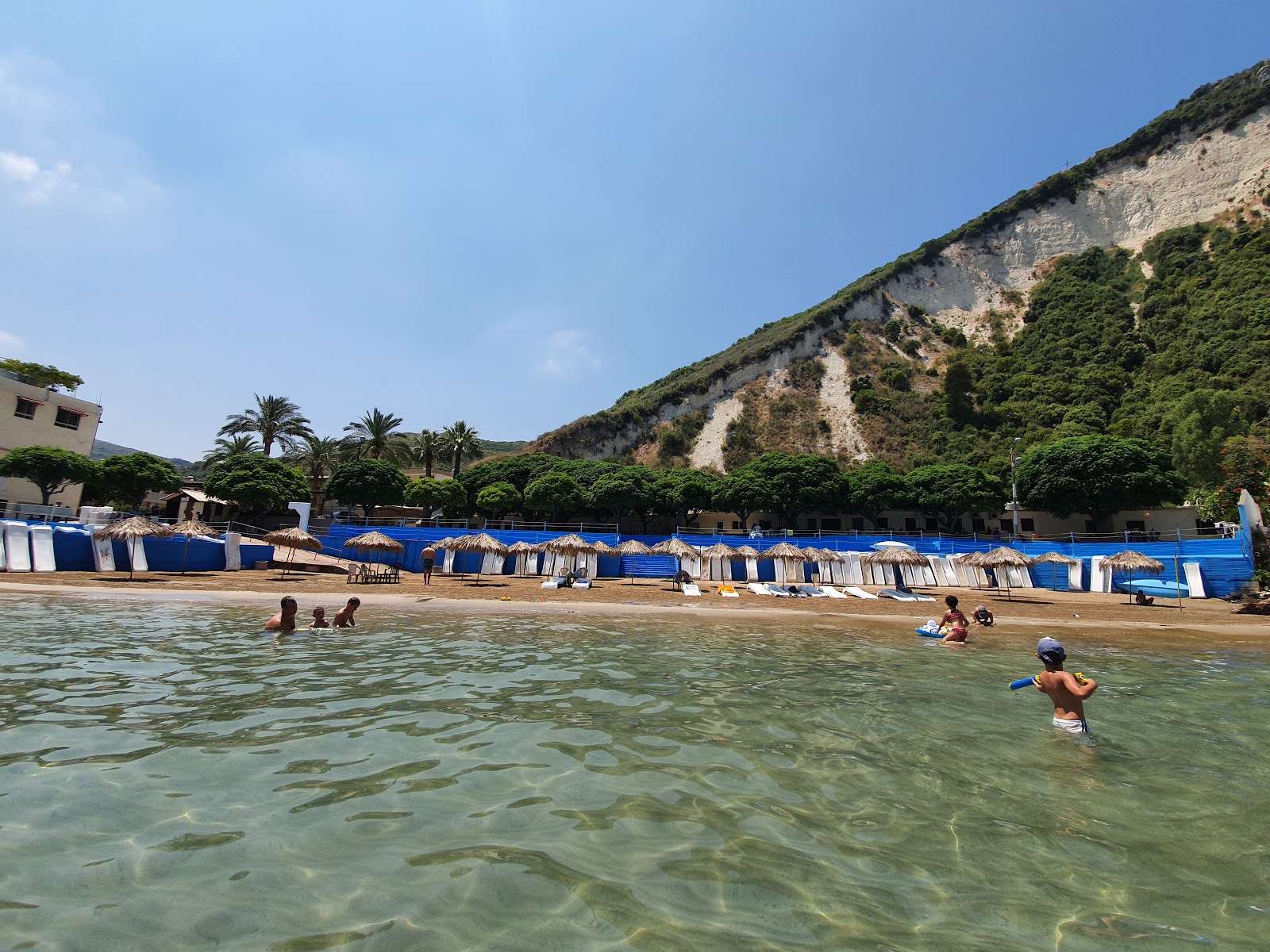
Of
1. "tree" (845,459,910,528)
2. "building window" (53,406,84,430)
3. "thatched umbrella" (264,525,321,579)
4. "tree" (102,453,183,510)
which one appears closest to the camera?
"thatched umbrella" (264,525,321,579)

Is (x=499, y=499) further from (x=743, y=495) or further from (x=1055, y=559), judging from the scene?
(x=1055, y=559)

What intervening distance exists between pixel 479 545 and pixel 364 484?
731 inches

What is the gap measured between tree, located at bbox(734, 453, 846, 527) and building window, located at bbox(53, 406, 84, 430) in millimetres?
54073

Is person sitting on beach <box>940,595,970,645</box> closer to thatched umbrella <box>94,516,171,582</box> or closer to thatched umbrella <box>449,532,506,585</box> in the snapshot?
thatched umbrella <box>449,532,506,585</box>

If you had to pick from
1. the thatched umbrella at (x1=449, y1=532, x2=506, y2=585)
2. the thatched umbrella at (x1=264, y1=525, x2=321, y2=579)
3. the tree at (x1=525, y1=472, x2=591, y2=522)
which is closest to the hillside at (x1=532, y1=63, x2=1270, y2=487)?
the tree at (x1=525, y1=472, x2=591, y2=522)

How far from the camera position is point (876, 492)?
173 feet

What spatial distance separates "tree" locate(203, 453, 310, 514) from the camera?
3876 cm

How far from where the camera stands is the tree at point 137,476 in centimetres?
3756

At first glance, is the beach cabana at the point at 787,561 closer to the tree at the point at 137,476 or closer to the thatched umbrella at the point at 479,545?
the thatched umbrella at the point at 479,545

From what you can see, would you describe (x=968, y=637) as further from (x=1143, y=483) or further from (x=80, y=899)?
(x=1143, y=483)

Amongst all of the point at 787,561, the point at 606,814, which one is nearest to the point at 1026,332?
the point at 787,561

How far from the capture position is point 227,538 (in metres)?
28.8

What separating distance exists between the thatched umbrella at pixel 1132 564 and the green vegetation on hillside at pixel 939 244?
62453mm

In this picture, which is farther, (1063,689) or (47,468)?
(47,468)
